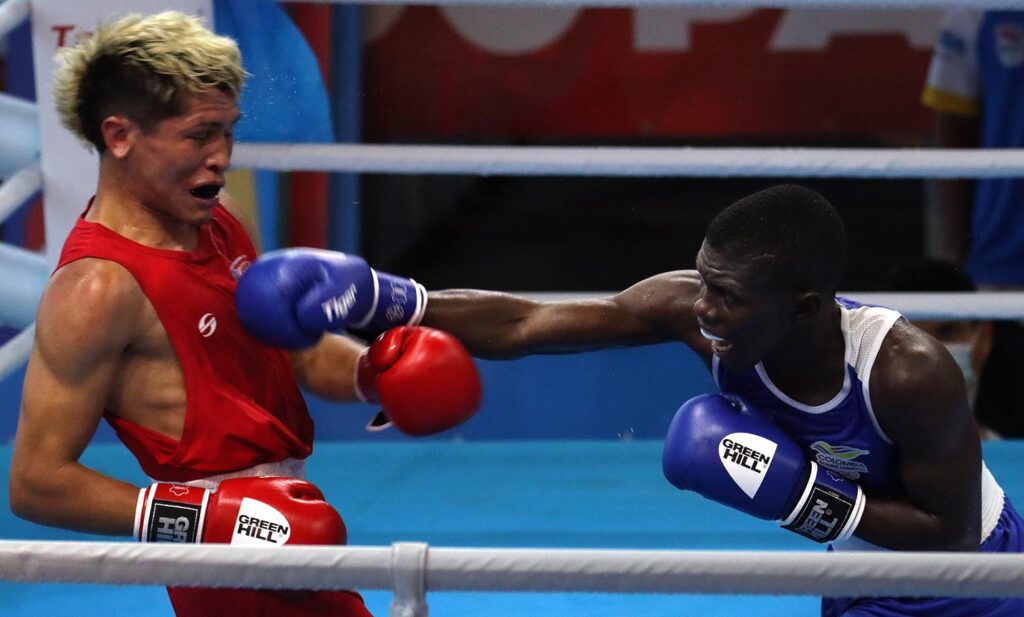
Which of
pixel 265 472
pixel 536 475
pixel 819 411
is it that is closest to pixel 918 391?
pixel 819 411

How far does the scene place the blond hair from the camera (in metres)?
1.93

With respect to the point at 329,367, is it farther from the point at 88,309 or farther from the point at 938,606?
the point at 938,606

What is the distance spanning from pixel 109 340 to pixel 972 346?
309 centimetres

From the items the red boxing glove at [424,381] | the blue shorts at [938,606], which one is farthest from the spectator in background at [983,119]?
the red boxing glove at [424,381]

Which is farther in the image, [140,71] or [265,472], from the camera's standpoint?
[265,472]

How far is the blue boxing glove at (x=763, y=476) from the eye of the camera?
6.92 ft

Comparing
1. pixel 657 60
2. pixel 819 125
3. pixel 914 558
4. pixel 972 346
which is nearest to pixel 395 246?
pixel 657 60

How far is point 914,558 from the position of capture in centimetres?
149

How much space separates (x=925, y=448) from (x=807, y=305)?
0.92 ft

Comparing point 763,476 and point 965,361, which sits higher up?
point 763,476

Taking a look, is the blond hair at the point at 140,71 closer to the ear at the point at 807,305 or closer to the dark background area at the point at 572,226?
the ear at the point at 807,305

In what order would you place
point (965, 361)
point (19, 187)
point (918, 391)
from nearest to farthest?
point (918, 391) → point (19, 187) → point (965, 361)

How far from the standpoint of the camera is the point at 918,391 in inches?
81.5

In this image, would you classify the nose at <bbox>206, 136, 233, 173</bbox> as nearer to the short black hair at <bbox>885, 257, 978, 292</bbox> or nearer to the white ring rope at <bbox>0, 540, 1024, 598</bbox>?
the white ring rope at <bbox>0, 540, 1024, 598</bbox>
